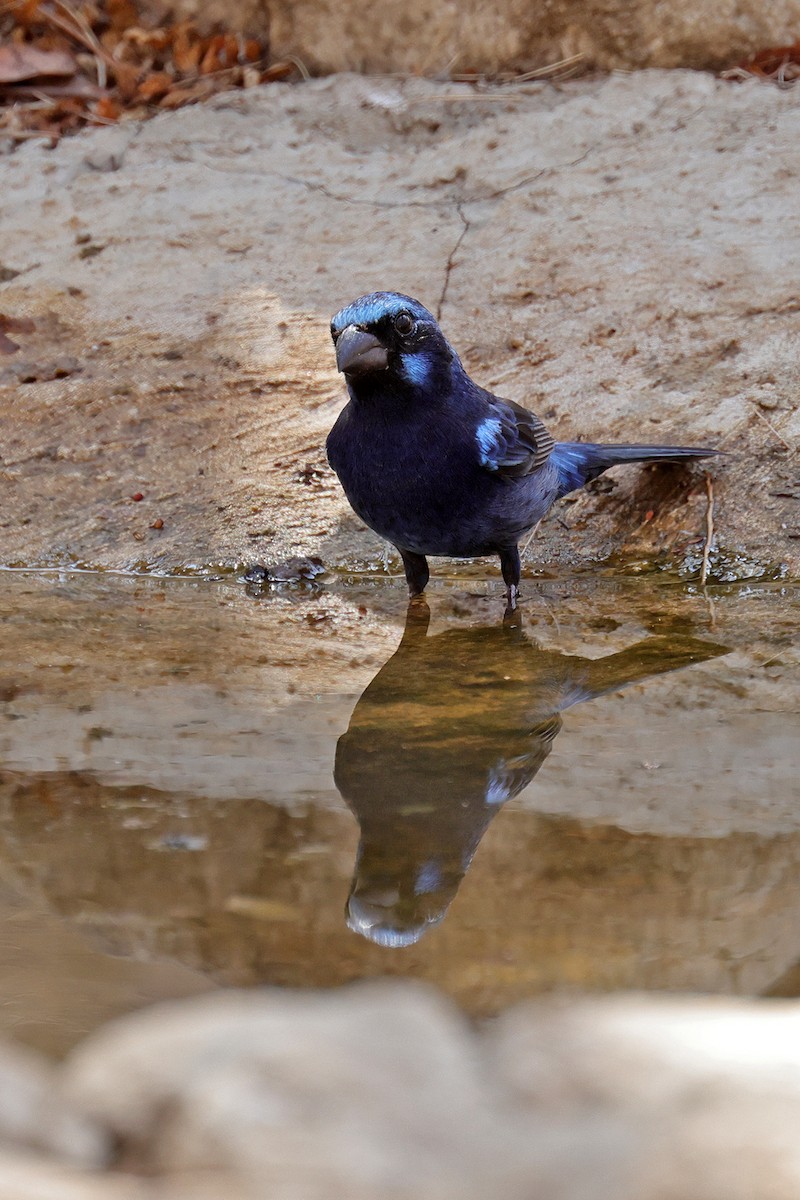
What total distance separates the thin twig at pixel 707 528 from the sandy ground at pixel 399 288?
35 millimetres

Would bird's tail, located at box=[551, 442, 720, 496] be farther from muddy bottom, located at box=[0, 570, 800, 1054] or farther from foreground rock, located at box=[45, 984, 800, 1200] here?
foreground rock, located at box=[45, 984, 800, 1200]

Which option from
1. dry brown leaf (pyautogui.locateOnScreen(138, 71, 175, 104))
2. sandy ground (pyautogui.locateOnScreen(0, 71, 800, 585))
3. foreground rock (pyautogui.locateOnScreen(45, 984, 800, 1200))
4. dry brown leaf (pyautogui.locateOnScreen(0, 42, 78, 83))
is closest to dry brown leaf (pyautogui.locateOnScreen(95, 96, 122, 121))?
dry brown leaf (pyautogui.locateOnScreen(138, 71, 175, 104))

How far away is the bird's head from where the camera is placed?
11.7 feet

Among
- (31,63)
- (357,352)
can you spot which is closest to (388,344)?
(357,352)

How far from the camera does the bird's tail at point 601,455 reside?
4426 mm

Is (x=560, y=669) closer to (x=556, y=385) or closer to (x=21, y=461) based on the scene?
(x=556, y=385)

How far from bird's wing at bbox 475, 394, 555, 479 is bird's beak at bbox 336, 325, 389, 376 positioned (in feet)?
1.48

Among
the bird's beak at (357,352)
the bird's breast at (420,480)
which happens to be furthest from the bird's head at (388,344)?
the bird's breast at (420,480)

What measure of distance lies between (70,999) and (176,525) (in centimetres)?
309

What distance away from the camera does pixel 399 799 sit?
260 centimetres

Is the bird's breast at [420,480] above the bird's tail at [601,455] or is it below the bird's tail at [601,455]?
above

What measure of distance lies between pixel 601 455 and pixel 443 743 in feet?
6.21

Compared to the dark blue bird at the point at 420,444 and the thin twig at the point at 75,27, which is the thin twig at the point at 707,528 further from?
the thin twig at the point at 75,27

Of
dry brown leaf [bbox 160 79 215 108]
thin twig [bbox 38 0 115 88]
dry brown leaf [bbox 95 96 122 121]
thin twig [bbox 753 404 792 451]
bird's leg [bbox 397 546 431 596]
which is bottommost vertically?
bird's leg [bbox 397 546 431 596]
